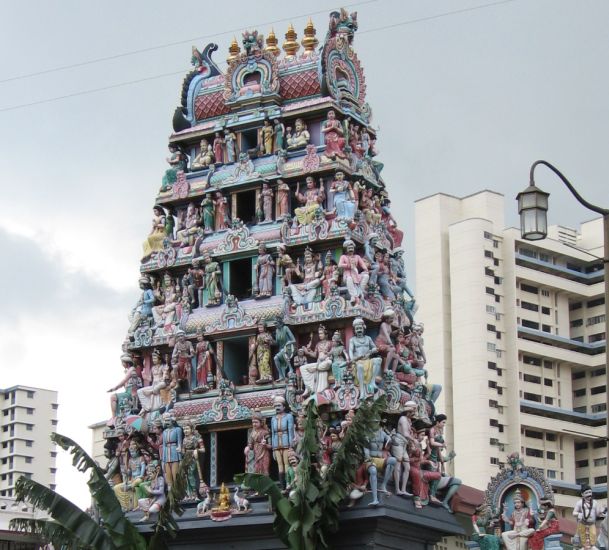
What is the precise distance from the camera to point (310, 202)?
1577 inches

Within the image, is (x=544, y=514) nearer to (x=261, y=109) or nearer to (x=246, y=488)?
(x=246, y=488)

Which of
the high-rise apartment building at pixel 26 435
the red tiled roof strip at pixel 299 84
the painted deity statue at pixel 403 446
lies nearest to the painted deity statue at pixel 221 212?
Result: the red tiled roof strip at pixel 299 84

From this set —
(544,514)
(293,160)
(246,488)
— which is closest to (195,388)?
(246,488)

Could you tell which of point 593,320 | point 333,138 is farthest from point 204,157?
point 593,320

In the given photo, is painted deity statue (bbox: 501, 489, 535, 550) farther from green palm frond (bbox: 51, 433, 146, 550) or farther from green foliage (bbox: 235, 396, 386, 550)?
green palm frond (bbox: 51, 433, 146, 550)

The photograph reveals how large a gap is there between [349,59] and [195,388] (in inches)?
420

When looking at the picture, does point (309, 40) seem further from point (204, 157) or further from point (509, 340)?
point (509, 340)

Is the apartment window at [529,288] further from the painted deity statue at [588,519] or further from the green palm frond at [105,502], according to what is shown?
the green palm frond at [105,502]

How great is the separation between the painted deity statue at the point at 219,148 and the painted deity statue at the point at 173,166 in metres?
1.28

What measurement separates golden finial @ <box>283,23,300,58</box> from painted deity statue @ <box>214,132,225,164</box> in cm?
321

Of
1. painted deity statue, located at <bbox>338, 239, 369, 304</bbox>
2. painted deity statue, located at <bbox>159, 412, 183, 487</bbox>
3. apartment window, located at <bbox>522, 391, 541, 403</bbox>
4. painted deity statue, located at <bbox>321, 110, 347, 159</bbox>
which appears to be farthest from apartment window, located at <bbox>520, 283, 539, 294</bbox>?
painted deity statue, located at <bbox>159, 412, 183, 487</bbox>

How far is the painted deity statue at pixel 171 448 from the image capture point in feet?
128

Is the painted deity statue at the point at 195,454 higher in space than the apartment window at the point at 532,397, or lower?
lower

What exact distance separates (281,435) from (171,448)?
3.40 m
